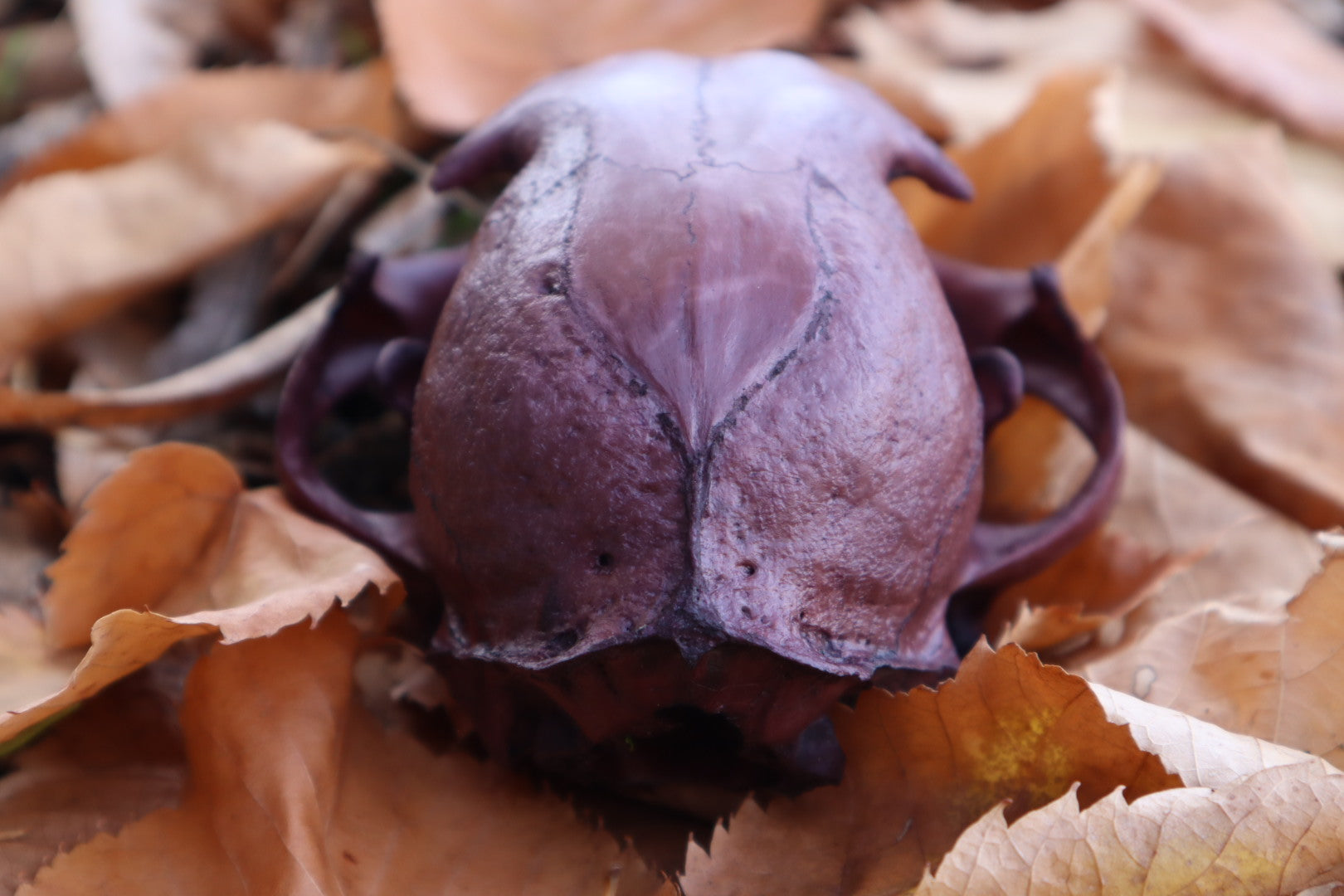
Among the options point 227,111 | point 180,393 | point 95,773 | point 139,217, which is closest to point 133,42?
point 227,111

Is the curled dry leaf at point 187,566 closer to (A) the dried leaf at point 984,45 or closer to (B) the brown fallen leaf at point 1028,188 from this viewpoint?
(B) the brown fallen leaf at point 1028,188

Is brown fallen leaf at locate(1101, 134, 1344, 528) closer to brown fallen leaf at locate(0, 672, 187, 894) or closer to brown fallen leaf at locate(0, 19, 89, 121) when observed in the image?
brown fallen leaf at locate(0, 672, 187, 894)

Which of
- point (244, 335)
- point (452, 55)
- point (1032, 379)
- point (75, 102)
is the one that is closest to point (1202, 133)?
point (1032, 379)

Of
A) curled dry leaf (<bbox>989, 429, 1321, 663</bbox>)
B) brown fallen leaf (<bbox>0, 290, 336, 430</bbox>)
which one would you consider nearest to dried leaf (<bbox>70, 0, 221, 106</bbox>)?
brown fallen leaf (<bbox>0, 290, 336, 430</bbox>)

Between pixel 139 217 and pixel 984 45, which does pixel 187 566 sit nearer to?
pixel 139 217

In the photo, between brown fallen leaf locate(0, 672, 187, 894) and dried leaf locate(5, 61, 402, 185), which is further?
dried leaf locate(5, 61, 402, 185)
